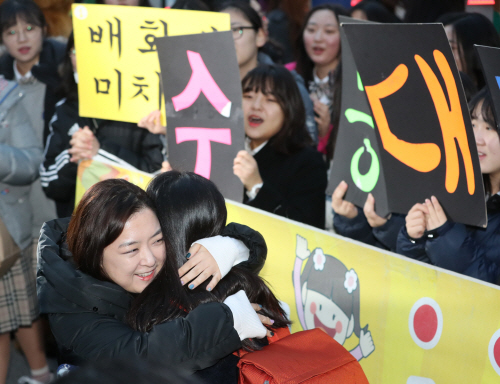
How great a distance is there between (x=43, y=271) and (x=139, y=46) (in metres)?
1.58

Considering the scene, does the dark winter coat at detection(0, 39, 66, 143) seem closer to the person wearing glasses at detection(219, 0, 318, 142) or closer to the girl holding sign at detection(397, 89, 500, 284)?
the person wearing glasses at detection(219, 0, 318, 142)

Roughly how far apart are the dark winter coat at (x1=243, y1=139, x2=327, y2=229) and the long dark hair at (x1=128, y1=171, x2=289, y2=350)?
104cm

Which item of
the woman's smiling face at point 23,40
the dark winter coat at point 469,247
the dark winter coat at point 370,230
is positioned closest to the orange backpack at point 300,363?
the dark winter coat at point 469,247

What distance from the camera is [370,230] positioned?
2.78 m

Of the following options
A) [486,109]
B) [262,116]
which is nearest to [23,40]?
[262,116]

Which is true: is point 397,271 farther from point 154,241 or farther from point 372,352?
point 154,241

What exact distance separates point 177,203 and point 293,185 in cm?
130

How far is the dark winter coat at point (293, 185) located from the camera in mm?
2781

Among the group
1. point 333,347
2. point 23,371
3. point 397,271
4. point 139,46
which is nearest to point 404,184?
point 397,271

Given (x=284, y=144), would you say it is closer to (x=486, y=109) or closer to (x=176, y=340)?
(x=486, y=109)

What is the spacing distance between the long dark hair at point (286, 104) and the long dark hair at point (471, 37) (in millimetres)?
A: 910

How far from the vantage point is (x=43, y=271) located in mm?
1715

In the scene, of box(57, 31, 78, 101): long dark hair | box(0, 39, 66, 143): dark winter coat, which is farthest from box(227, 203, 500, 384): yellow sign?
box(0, 39, 66, 143): dark winter coat

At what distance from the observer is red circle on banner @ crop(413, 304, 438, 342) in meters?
1.84
